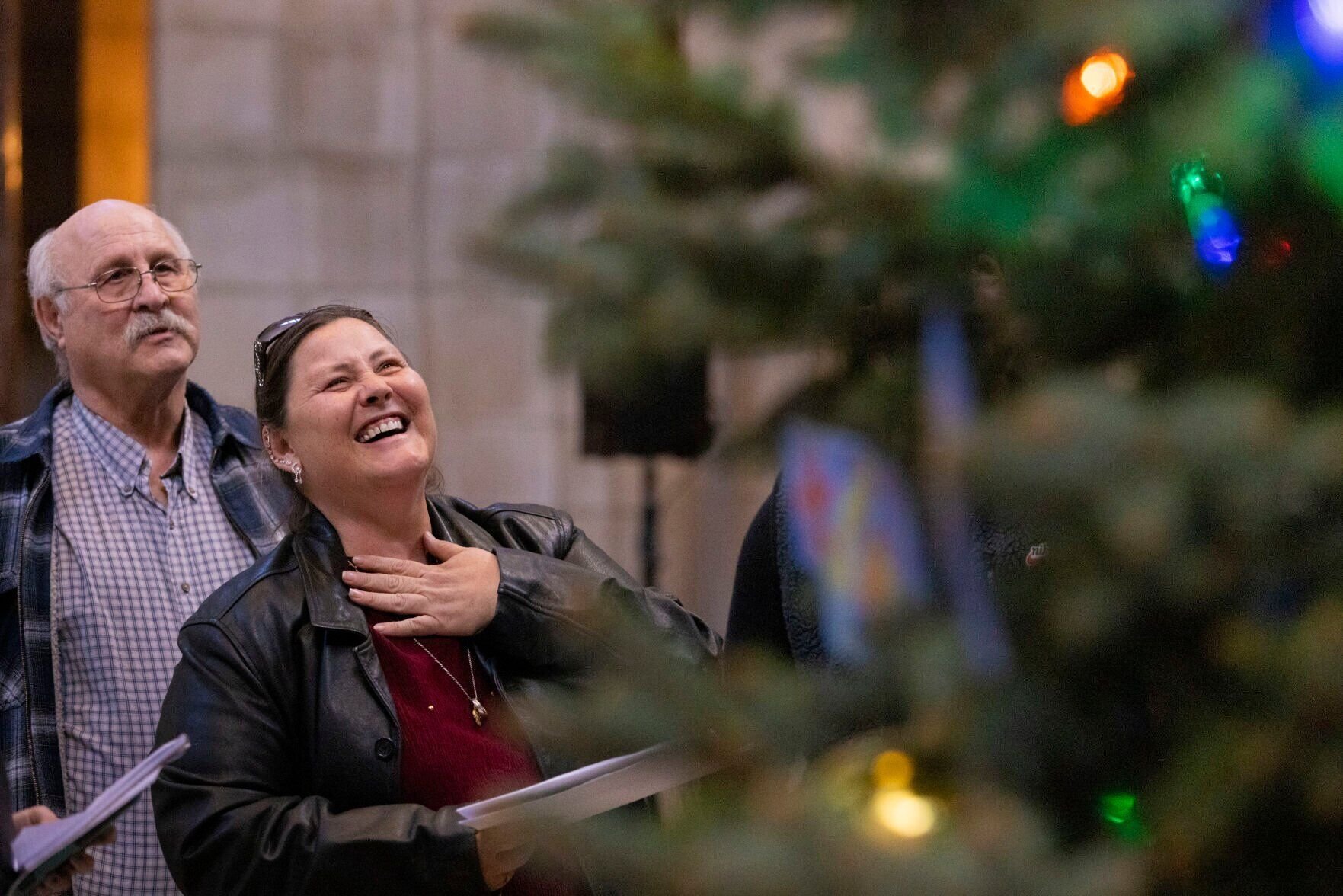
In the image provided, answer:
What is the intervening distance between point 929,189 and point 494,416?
4.69 metres

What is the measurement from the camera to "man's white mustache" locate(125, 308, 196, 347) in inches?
105

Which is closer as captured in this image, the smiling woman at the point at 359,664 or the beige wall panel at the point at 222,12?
the smiling woman at the point at 359,664

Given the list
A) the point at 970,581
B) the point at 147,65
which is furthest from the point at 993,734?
the point at 147,65

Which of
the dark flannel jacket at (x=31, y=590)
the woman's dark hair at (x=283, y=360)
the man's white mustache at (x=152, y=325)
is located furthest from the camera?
the man's white mustache at (x=152, y=325)

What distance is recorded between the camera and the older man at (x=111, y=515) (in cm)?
241

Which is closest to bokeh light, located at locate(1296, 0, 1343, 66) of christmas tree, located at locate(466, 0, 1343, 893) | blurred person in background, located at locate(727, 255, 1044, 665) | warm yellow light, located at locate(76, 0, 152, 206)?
christmas tree, located at locate(466, 0, 1343, 893)

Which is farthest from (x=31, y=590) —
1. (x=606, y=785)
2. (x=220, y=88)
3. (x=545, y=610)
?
(x=220, y=88)

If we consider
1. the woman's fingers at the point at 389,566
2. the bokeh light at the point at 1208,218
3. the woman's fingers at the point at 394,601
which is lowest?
the woman's fingers at the point at 394,601

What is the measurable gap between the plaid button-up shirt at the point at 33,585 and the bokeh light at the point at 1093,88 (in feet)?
5.83

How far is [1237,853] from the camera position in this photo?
76cm

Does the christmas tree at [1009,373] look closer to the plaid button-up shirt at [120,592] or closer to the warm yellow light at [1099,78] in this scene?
the warm yellow light at [1099,78]

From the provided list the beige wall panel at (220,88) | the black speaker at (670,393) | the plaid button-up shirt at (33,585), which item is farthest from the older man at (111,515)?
the beige wall panel at (220,88)

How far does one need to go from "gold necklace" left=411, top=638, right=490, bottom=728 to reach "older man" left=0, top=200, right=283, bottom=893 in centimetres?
50

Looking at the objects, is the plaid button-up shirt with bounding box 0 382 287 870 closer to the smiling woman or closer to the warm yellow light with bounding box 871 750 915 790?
the smiling woman
